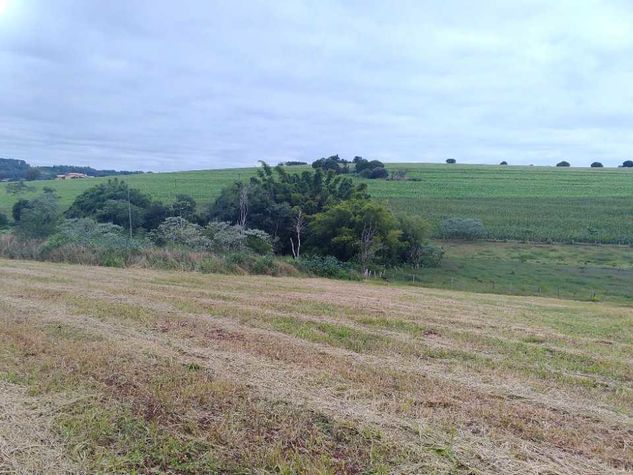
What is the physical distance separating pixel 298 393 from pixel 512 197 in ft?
248

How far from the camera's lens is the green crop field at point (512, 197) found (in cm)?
5503

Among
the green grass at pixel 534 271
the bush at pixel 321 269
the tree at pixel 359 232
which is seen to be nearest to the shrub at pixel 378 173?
the green grass at pixel 534 271

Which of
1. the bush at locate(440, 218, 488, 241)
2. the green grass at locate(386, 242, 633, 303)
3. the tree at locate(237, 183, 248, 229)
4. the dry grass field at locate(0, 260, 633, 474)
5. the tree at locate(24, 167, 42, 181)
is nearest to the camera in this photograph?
the dry grass field at locate(0, 260, 633, 474)

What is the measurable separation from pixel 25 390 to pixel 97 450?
5.41 feet

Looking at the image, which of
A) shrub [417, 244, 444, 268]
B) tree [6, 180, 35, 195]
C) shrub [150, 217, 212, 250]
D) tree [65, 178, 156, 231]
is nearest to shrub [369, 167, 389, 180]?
tree [65, 178, 156, 231]

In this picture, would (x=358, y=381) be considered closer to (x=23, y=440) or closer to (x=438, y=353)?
(x=438, y=353)

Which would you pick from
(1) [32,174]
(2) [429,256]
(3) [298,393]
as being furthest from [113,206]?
(1) [32,174]

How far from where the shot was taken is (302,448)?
13.8 feet

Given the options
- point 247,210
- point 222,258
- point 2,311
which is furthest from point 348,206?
point 2,311

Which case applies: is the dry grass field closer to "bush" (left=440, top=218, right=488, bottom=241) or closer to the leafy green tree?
the leafy green tree

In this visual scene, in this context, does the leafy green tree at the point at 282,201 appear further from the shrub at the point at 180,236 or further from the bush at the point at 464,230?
the bush at the point at 464,230

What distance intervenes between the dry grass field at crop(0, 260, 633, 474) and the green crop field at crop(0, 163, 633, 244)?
47.8 metres

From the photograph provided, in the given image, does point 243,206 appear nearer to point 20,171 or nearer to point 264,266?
point 264,266

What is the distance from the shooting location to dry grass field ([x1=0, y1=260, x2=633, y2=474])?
4.11 metres
